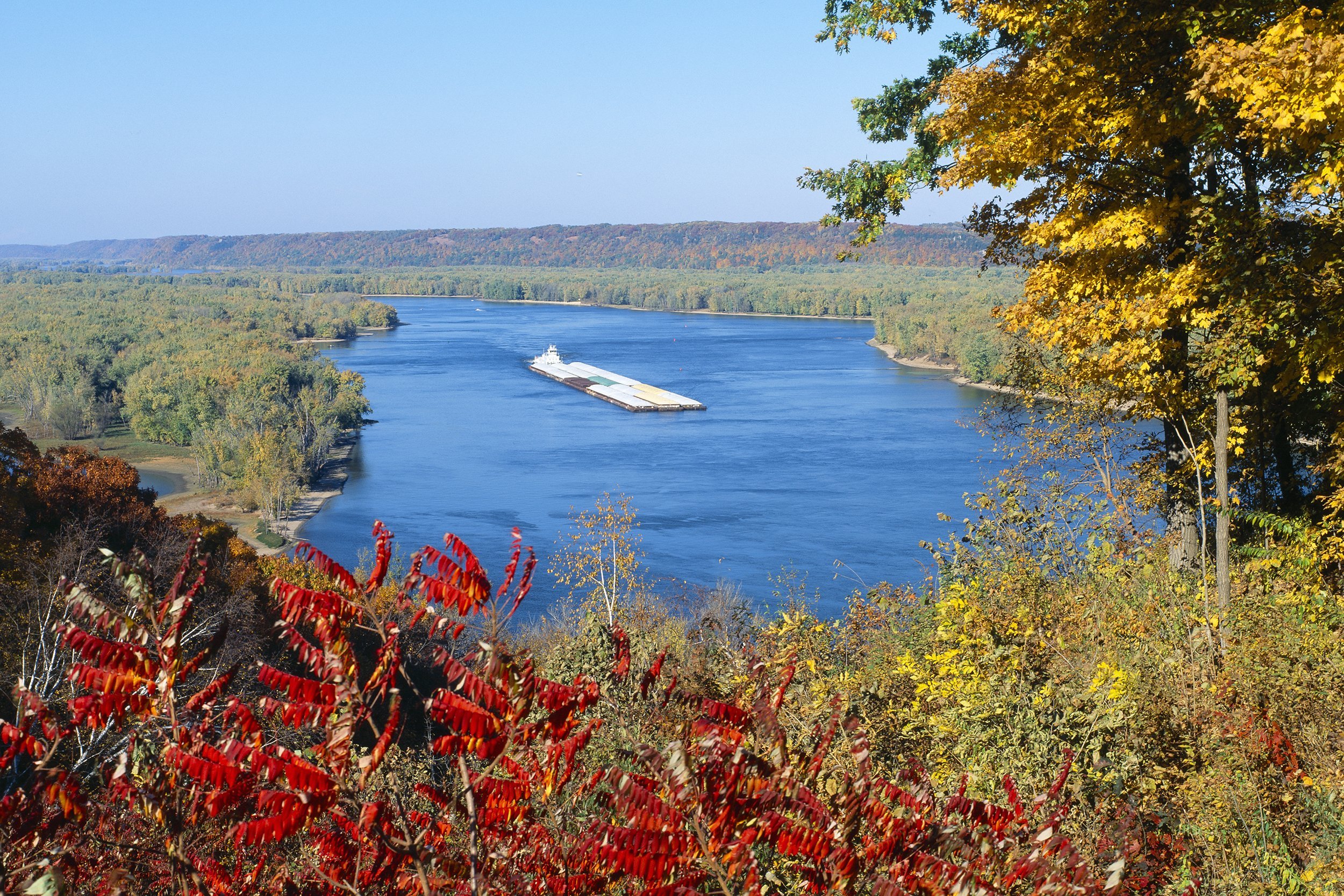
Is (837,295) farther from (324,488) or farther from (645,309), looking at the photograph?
(324,488)

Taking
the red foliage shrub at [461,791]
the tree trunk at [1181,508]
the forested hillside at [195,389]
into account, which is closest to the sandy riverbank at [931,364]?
the forested hillside at [195,389]

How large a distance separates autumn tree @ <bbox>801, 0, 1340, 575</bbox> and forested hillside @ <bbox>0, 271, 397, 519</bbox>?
36555 millimetres

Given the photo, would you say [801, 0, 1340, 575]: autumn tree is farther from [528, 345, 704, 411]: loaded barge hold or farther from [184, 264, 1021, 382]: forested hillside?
[528, 345, 704, 411]: loaded barge hold

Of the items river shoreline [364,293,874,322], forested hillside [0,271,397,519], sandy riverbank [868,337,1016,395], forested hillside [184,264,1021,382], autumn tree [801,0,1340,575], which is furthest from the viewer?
river shoreline [364,293,874,322]

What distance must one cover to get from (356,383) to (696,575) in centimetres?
3507

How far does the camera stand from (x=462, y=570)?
2.78 metres

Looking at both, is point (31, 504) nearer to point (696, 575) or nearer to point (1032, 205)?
point (696, 575)

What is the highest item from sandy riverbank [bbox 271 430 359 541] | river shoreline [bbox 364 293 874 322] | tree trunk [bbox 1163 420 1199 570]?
tree trunk [bbox 1163 420 1199 570]

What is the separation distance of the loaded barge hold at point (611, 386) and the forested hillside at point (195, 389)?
47.0 ft

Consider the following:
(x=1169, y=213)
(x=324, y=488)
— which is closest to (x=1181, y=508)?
(x=1169, y=213)

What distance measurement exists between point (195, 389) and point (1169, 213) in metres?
58.6

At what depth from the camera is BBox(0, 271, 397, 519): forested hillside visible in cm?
4656

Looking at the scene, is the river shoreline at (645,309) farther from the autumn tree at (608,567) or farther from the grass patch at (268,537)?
the autumn tree at (608,567)

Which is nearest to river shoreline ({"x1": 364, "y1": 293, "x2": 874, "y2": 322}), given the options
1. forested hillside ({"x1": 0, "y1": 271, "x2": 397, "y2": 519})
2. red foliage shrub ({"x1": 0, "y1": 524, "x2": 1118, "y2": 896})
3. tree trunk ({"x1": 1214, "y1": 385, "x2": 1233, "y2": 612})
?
forested hillside ({"x1": 0, "y1": 271, "x2": 397, "y2": 519})
